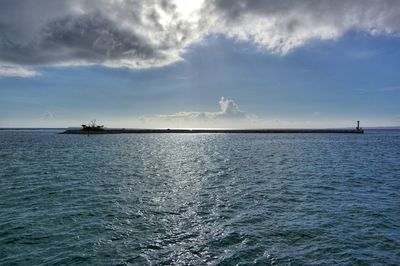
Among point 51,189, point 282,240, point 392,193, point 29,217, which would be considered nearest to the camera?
point 282,240

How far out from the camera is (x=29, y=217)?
1836 centimetres

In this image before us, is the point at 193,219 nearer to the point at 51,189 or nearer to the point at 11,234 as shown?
the point at 11,234

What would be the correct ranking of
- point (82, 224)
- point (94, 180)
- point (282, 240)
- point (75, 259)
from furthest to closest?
point (94, 180)
point (82, 224)
point (282, 240)
point (75, 259)

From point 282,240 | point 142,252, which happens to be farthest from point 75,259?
point 282,240

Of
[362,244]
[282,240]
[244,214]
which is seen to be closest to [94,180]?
[244,214]

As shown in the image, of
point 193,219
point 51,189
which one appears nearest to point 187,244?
point 193,219

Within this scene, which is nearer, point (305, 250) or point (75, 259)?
point (75, 259)

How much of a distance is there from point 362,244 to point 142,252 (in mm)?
11955

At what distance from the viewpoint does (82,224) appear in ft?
55.8

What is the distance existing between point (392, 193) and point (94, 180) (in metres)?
32.9

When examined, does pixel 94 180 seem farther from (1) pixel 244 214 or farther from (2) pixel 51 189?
(1) pixel 244 214

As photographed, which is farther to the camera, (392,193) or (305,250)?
(392,193)

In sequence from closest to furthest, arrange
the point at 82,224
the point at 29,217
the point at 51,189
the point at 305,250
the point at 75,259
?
1. the point at 75,259
2. the point at 305,250
3. the point at 82,224
4. the point at 29,217
5. the point at 51,189

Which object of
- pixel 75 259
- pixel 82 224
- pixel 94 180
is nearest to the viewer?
pixel 75 259
